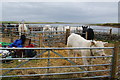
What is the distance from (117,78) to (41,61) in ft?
11.6

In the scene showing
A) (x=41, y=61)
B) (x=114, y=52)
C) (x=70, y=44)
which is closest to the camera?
(x=114, y=52)

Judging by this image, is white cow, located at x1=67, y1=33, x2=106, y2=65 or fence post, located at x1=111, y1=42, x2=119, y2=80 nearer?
fence post, located at x1=111, y1=42, x2=119, y2=80

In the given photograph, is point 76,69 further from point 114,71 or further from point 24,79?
point 24,79

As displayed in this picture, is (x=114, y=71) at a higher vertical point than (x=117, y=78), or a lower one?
higher

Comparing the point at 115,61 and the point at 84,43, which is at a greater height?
the point at 84,43

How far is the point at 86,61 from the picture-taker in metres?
5.44

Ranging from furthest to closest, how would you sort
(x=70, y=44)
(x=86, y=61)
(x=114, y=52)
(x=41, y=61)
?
(x=70, y=44), (x=41, y=61), (x=86, y=61), (x=114, y=52)

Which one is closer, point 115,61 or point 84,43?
point 115,61

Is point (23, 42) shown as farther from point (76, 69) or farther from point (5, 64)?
point (76, 69)

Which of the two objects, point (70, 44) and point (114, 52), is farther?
point (70, 44)

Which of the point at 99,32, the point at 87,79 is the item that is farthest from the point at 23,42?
the point at 99,32

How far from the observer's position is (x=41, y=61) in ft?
21.9

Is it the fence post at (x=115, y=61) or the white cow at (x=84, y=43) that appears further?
the white cow at (x=84, y=43)

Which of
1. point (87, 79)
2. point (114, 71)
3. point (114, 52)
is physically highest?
point (114, 52)
